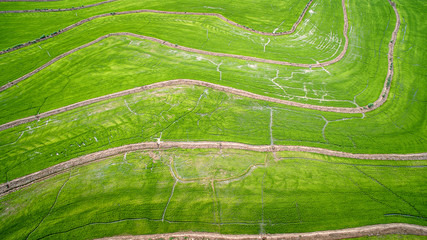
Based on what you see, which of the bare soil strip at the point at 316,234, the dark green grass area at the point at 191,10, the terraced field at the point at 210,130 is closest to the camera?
the bare soil strip at the point at 316,234

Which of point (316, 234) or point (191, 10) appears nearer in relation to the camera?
point (316, 234)

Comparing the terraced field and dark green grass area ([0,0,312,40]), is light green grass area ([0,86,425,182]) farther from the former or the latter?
dark green grass area ([0,0,312,40])

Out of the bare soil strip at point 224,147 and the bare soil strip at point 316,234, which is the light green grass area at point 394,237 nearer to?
the bare soil strip at point 316,234

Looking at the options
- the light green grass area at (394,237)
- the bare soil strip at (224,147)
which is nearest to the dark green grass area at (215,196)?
the bare soil strip at (224,147)

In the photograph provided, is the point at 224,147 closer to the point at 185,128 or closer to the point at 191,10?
the point at 185,128

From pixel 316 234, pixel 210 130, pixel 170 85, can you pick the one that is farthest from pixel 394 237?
pixel 170 85

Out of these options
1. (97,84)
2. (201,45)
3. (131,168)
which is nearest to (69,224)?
(131,168)

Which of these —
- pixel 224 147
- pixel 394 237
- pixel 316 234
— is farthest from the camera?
pixel 224 147
